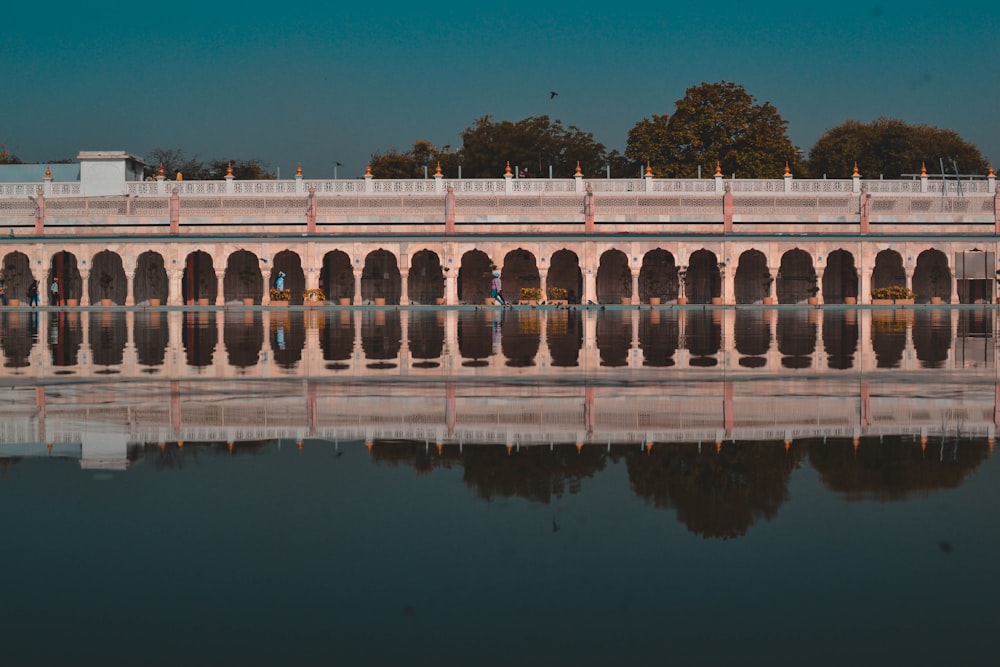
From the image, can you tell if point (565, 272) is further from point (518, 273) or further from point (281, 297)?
point (281, 297)

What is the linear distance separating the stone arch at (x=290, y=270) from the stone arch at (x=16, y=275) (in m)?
12.2

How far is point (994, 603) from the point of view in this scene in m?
4.98

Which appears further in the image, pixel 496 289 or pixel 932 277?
pixel 932 277

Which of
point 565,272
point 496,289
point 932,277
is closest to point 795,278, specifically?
point 932,277

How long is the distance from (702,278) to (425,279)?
14297 millimetres

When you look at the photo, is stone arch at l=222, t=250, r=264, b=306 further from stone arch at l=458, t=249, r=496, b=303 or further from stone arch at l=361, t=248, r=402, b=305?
stone arch at l=458, t=249, r=496, b=303

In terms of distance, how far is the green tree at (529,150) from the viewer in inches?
3221

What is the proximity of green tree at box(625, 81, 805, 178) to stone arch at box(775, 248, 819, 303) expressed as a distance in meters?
8.69

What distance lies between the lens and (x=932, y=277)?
63.1m

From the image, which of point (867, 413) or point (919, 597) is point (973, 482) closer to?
point (919, 597)

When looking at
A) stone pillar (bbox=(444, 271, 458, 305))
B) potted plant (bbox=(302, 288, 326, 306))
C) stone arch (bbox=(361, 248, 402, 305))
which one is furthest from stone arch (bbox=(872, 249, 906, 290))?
potted plant (bbox=(302, 288, 326, 306))

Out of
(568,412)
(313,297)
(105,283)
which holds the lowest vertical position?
(568,412)

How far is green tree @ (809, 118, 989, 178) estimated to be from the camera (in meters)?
83.6

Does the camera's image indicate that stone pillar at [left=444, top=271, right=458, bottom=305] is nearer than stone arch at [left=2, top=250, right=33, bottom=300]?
Yes
